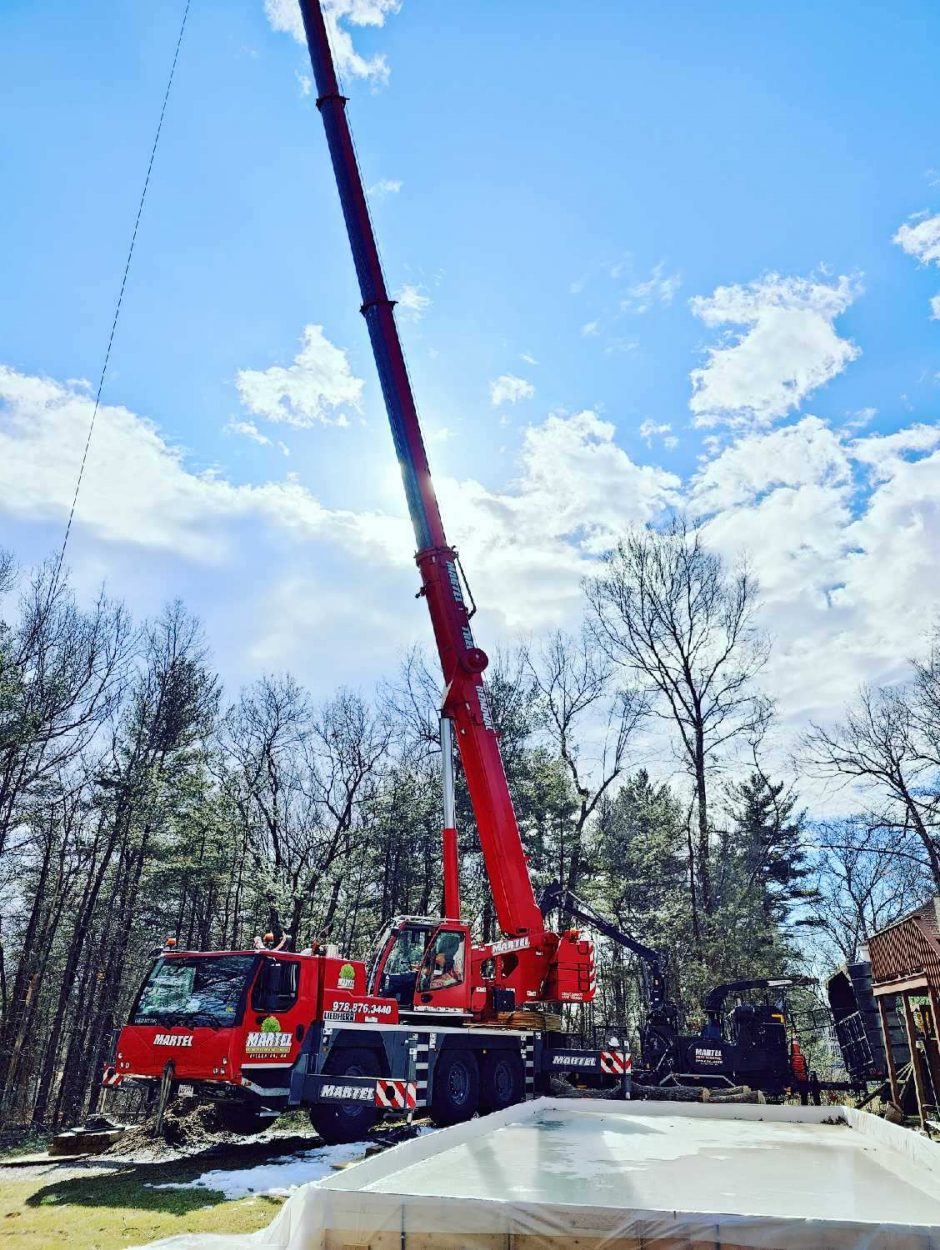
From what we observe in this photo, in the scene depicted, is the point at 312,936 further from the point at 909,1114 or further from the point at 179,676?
the point at 909,1114

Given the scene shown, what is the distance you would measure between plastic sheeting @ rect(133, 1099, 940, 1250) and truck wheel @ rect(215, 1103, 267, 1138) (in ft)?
21.2

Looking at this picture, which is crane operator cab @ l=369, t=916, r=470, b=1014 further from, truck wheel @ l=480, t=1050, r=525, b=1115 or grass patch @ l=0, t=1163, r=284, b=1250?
grass patch @ l=0, t=1163, r=284, b=1250

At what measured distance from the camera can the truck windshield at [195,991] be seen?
9570 mm

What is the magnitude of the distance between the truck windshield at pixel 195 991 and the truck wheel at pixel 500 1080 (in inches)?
156

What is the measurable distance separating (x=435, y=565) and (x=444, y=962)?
18.9 feet

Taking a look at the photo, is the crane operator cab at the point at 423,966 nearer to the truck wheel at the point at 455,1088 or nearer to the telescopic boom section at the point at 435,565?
the truck wheel at the point at 455,1088

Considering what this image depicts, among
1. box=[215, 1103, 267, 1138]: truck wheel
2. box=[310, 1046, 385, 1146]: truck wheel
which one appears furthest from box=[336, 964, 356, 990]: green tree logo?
box=[215, 1103, 267, 1138]: truck wheel

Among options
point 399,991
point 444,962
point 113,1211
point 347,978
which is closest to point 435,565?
point 444,962

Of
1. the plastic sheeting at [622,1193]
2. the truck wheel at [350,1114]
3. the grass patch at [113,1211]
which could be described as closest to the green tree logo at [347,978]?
the truck wheel at [350,1114]

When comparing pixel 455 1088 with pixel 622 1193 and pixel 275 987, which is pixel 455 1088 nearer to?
pixel 275 987

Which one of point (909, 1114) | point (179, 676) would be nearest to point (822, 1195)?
point (909, 1114)

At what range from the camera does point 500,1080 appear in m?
11.8

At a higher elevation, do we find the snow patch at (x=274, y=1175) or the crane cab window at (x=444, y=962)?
the crane cab window at (x=444, y=962)

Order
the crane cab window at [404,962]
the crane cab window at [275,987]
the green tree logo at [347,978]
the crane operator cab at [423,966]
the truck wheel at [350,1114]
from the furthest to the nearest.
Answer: the crane cab window at [404,962], the crane operator cab at [423,966], the green tree logo at [347,978], the truck wheel at [350,1114], the crane cab window at [275,987]
